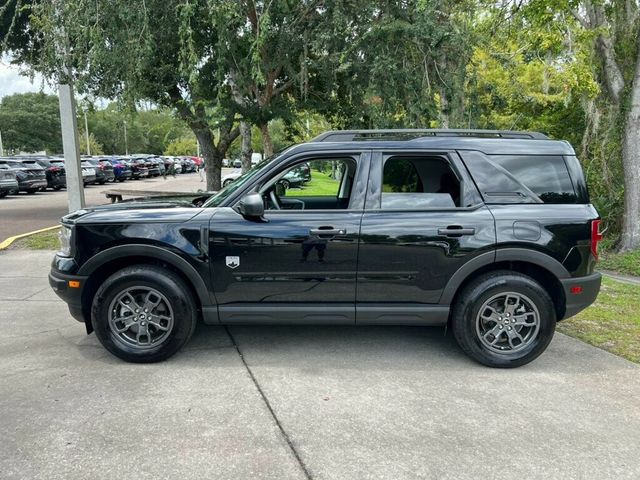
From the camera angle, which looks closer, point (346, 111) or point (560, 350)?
point (560, 350)

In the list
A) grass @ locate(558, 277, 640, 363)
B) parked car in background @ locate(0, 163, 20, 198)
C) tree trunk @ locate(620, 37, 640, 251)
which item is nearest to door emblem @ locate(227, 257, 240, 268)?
grass @ locate(558, 277, 640, 363)

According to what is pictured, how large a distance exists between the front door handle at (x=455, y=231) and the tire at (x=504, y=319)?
425 mm

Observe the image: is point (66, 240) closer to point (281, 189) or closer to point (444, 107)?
point (281, 189)

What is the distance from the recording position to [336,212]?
157 inches

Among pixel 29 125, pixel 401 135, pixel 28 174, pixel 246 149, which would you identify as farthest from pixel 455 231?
pixel 29 125

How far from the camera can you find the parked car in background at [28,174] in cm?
2083

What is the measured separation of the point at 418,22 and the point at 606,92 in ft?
14.7

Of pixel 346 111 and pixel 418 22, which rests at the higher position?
pixel 418 22

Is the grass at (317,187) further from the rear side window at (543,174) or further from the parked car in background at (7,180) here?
the parked car in background at (7,180)

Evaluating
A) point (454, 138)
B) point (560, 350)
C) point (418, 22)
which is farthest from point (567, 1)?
point (560, 350)

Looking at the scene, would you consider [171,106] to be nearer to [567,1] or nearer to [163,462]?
[567,1]

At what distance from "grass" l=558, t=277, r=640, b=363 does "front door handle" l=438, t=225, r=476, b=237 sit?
72.5 inches

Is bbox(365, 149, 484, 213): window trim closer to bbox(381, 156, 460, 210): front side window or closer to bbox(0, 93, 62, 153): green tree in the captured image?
bbox(381, 156, 460, 210): front side window

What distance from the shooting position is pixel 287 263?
3967mm
